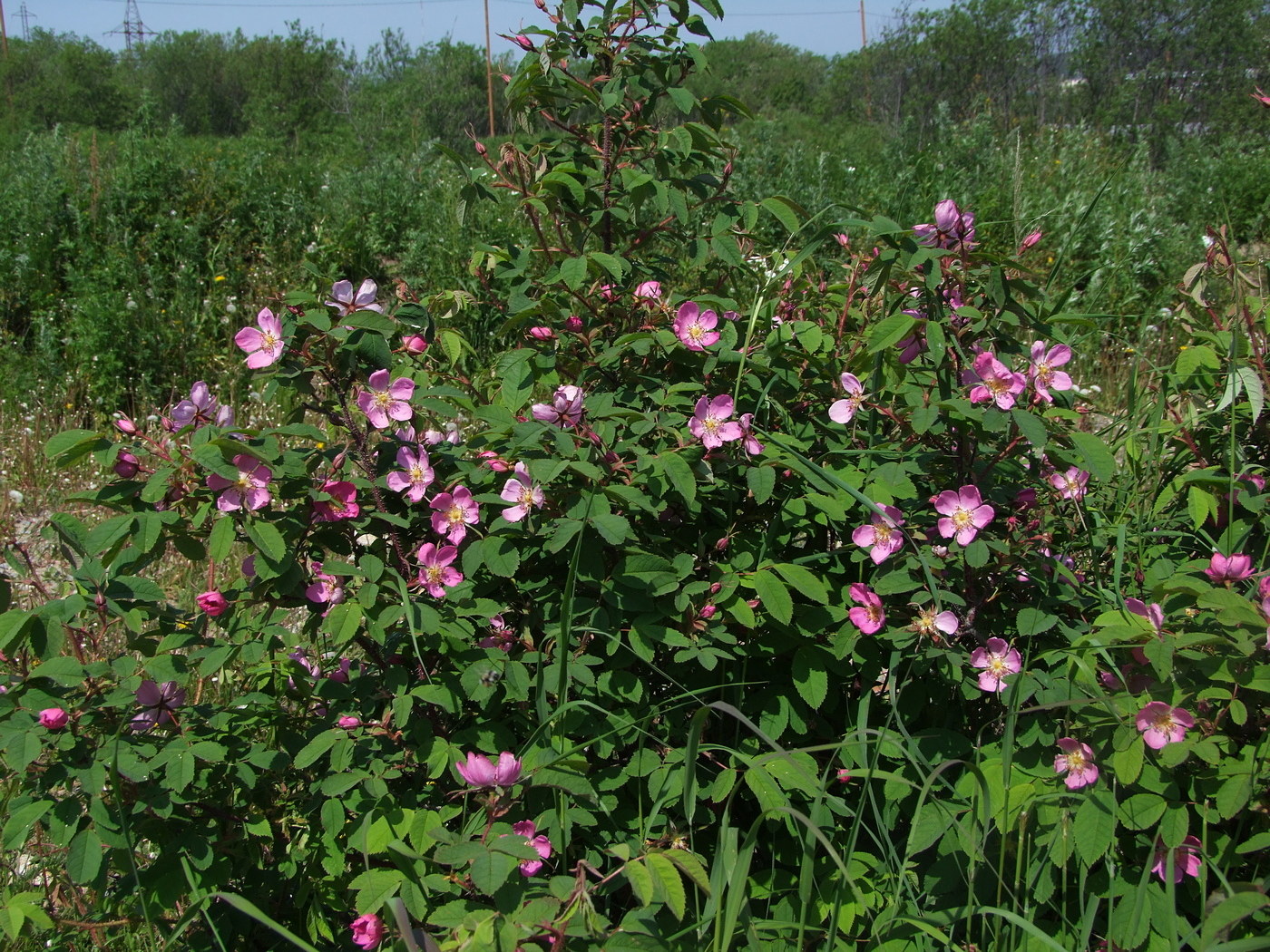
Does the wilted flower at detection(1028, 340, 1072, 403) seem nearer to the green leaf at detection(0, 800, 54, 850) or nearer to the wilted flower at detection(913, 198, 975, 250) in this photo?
the wilted flower at detection(913, 198, 975, 250)

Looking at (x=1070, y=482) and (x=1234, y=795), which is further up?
(x=1070, y=482)

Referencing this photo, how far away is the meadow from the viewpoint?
1215mm

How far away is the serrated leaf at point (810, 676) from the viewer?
140 cm

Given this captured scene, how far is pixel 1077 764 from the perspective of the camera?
129 centimetres

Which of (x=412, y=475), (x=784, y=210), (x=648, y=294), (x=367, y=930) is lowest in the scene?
(x=367, y=930)

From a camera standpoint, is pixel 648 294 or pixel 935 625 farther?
pixel 648 294

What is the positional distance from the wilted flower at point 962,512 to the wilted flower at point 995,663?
0.54 feet

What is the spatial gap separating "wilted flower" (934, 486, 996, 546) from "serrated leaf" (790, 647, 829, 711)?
0.89 feet

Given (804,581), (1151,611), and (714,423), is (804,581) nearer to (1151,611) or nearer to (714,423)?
(714,423)

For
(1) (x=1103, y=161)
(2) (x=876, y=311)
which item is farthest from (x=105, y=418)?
(1) (x=1103, y=161)

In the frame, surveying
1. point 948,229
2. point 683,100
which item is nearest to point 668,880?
point 948,229

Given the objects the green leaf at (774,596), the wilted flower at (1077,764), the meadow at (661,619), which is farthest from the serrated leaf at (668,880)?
the wilted flower at (1077,764)

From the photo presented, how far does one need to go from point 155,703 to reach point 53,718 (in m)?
0.16

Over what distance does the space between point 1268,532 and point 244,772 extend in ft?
5.16
